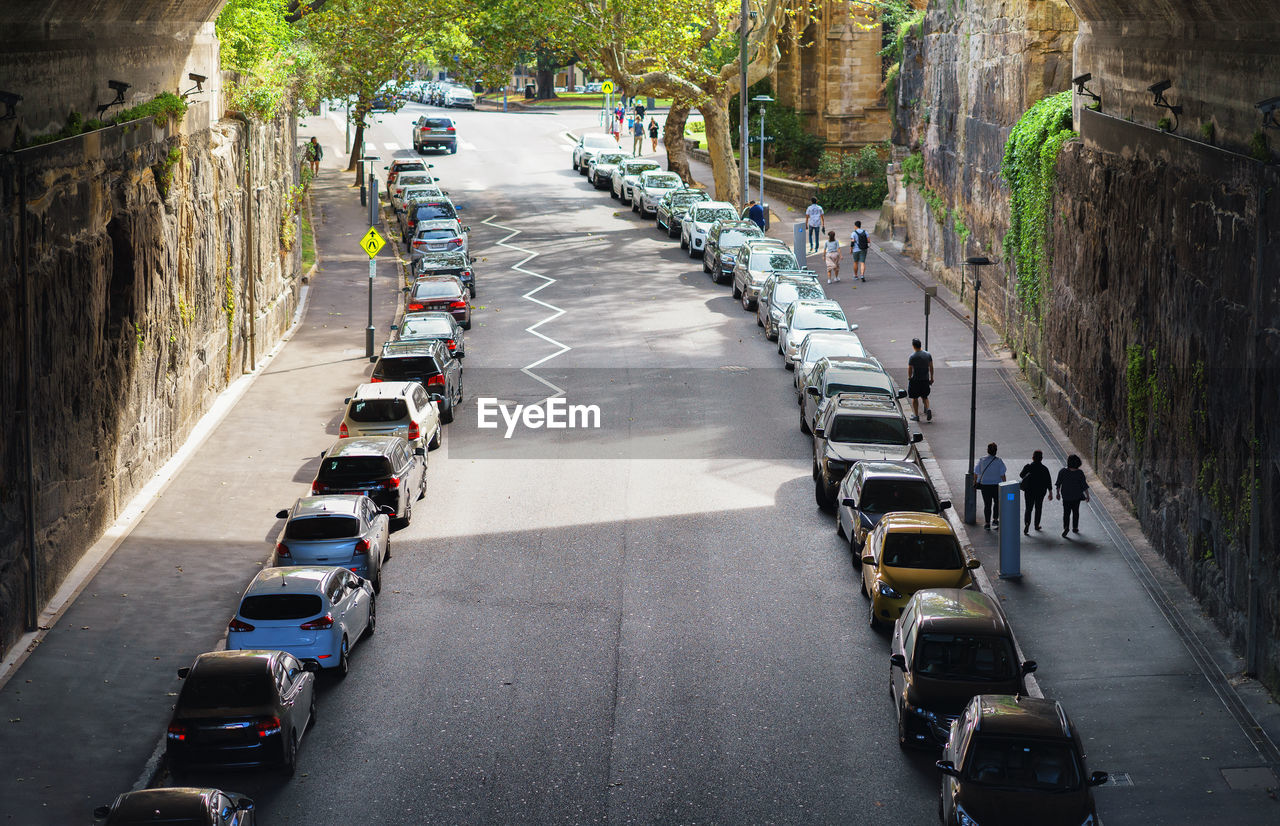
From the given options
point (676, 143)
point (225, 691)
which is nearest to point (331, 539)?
point (225, 691)

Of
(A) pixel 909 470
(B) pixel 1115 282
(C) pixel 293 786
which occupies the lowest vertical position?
(C) pixel 293 786

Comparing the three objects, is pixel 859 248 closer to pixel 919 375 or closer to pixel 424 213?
pixel 424 213

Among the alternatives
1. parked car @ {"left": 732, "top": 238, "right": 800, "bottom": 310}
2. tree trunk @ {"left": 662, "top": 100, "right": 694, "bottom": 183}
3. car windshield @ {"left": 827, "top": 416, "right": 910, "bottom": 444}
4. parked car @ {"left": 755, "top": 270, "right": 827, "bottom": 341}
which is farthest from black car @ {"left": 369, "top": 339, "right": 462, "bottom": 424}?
tree trunk @ {"left": 662, "top": 100, "right": 694, "bottom": 183}

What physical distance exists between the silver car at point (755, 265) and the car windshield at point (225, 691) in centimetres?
2554

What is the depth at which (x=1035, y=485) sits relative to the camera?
23.1 metres

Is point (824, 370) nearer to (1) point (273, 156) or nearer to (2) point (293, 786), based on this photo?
(2) point (293, 786)

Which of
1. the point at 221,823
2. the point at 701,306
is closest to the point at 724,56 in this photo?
the point at 701,306

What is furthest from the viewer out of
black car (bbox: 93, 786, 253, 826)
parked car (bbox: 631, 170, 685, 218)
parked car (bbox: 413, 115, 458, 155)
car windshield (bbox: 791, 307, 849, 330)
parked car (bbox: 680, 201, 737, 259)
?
parked car (bbox: 413, 115, 458, 155)

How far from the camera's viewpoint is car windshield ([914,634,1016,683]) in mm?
16203

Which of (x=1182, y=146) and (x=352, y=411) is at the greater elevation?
(x=1182, y=146)

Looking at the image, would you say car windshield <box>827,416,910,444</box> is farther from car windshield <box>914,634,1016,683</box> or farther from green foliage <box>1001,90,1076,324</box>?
car windshield <box>914,634,1016,683</box>

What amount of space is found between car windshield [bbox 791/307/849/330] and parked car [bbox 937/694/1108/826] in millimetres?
20246

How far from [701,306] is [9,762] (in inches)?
1082

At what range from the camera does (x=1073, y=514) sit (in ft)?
76.8
